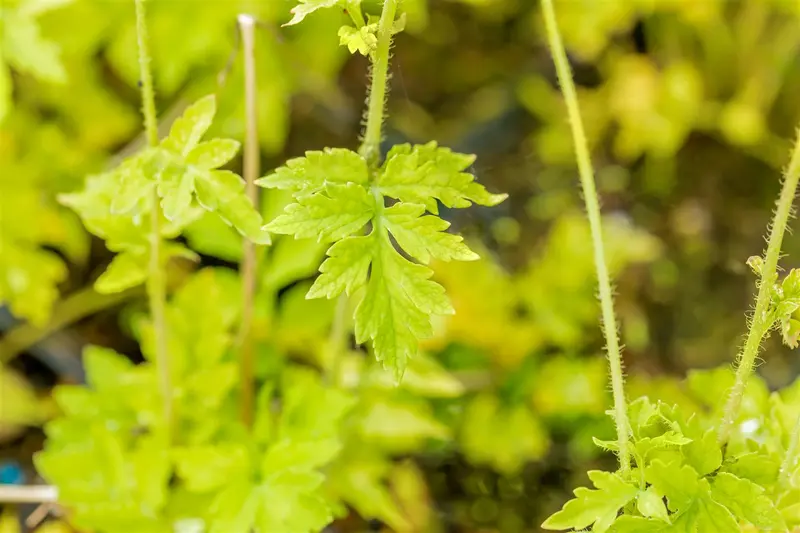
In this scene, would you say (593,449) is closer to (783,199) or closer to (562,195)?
(562,195)

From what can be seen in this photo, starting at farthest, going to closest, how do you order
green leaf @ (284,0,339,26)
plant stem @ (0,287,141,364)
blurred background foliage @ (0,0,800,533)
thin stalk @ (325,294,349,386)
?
plant stem @ (0,287,141,364)
blurred background foliage @ (0,0,800,533)
thin stalk @ (325,294,349,386)
green leaf @ (284,0,339,26)

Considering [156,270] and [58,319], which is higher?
[156,270]

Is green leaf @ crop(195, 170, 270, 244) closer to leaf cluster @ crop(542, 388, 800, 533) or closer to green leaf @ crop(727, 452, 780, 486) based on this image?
leaf cluster @ crop(542, 388, 800, 533)

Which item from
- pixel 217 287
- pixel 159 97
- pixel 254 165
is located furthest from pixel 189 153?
pixel 159 97

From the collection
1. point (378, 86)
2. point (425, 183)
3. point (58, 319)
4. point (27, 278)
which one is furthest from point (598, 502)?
point (58, 319)

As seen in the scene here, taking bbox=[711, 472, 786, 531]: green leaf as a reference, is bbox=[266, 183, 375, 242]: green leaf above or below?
above

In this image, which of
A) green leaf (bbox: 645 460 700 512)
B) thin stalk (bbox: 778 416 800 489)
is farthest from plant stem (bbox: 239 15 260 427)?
thin stalk (bbox: 778 416 800 489)

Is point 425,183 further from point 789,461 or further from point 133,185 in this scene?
Result: point 789,461
